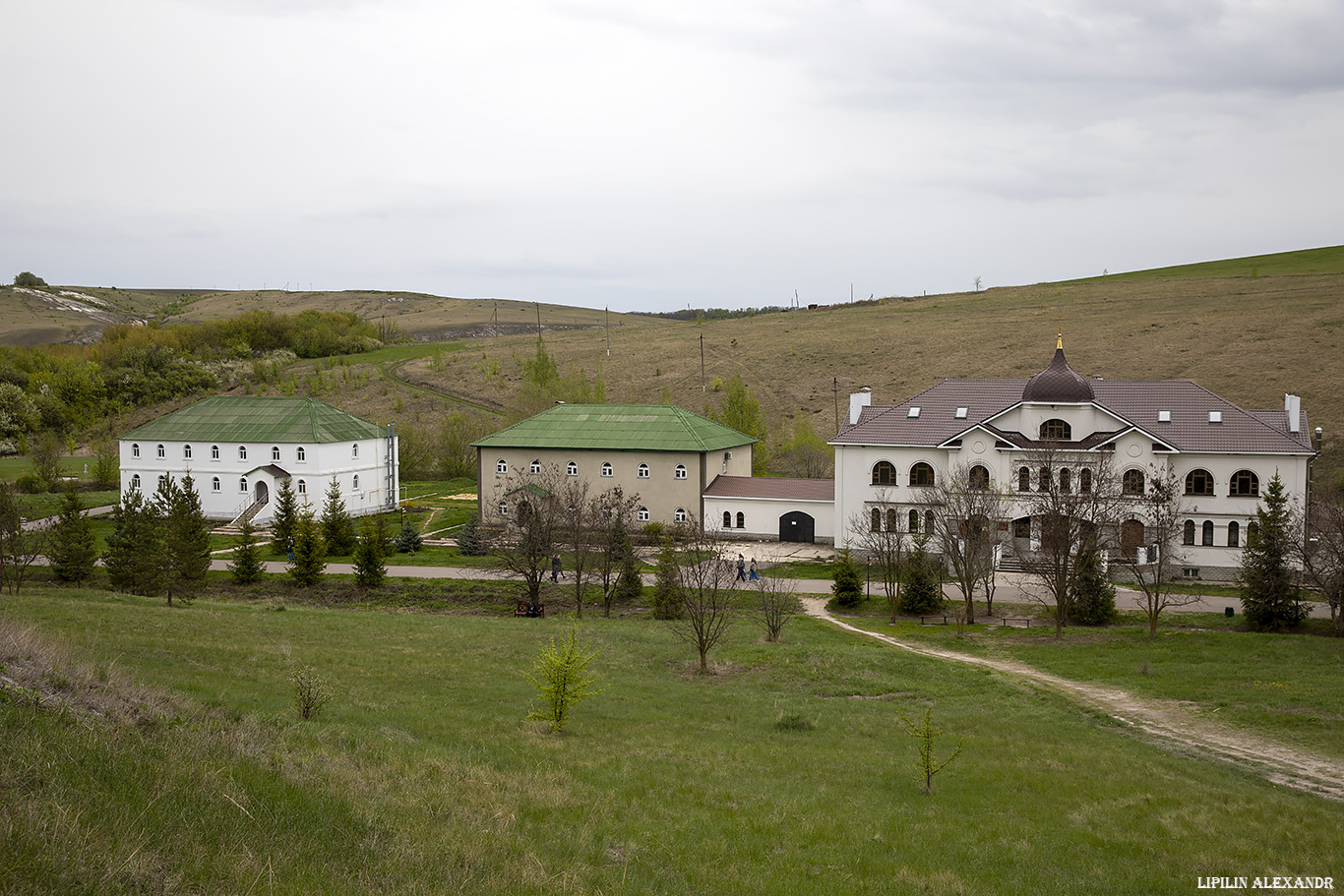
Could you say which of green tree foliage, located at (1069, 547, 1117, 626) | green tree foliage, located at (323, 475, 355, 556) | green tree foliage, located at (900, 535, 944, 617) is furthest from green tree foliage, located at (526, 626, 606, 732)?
green tree foliage, located at (323, 475, 355, 556)

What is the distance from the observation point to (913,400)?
46344 mm

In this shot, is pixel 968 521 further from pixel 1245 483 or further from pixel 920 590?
pixel 1245 483

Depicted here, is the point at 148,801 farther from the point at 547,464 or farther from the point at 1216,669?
the point at 547,464

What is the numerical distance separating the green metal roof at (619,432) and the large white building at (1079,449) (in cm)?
1001

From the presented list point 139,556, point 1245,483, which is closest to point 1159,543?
point 1245,483

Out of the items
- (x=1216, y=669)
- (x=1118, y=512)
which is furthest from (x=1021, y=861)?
(x=1118, y=512)

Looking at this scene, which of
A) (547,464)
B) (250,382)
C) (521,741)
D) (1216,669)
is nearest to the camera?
(521,741)

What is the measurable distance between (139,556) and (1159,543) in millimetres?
37856

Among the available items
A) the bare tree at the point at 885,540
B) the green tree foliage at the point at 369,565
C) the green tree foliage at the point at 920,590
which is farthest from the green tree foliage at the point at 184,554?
the green tree foliage at the point at 920,590

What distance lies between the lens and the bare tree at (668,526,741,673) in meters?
25.4

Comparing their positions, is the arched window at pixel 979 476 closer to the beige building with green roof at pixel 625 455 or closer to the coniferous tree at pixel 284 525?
the beige building with green roof at pixel 625 455

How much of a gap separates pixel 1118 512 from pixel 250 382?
96.0 metres

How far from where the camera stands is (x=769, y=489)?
50.0 meters

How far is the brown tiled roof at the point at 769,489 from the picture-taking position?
49.0 meters
